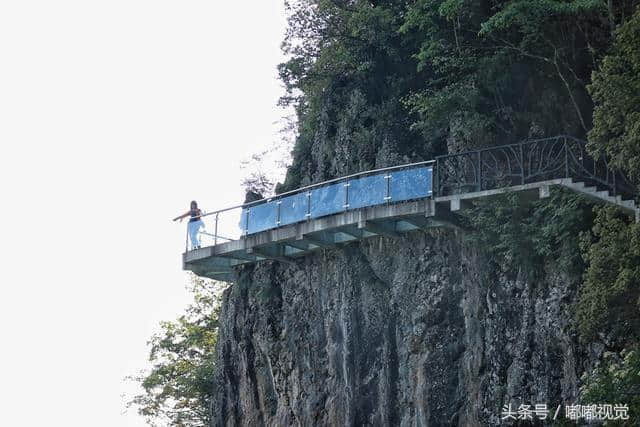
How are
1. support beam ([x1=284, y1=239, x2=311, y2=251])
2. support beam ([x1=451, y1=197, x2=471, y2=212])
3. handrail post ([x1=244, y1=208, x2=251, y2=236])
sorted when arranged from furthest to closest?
handrail post ([x1=244, y1=208, x2=251, y2=236])
support beam ([x1=284, y1=239, x2=311, y2=251])
support beam ([x1=451, y1=197, x2=471, y2=212])

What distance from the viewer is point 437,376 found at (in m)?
33.9

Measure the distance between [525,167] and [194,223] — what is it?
11.2 meters

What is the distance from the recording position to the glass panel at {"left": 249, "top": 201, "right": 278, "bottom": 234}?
122 feet

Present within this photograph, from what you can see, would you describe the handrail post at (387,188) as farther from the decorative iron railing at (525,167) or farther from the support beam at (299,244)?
the support beam at (299,244)

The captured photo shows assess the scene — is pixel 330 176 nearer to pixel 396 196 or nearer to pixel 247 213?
pixel 247 213

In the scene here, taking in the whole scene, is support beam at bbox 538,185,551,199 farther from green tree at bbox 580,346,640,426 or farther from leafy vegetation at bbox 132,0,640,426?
green tree at bbox 580,346,640,426

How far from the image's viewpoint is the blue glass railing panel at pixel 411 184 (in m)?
33.2

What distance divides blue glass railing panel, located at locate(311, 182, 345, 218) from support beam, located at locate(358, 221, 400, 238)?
87 cm

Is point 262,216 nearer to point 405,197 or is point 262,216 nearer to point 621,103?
point 405,197

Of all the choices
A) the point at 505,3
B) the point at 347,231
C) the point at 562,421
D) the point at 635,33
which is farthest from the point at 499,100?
the point at 562,421

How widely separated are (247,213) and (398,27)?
22.6 ft

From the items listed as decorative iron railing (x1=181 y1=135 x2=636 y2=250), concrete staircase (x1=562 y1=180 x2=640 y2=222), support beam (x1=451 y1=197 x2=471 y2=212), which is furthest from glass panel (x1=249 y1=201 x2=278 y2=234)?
concrete staircase (x1=562 y1=180 x2=640 y2=222)

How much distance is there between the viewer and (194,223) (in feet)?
130

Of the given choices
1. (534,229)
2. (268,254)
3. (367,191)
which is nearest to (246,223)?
(268,254)
